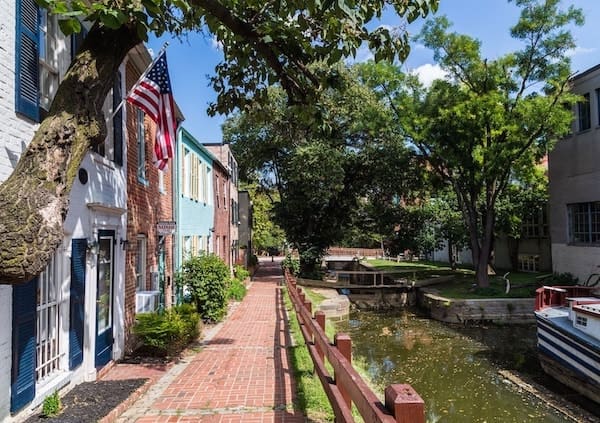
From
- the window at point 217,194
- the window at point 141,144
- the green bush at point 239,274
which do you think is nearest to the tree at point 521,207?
the green bush at point 239,274

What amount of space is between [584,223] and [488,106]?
6495 mm

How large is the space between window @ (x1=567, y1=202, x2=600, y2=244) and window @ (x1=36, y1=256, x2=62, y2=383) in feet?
65.5

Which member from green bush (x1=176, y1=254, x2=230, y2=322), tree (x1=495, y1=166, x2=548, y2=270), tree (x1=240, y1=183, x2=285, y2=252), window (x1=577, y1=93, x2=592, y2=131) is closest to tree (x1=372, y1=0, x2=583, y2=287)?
window (x1=577, y1=93, x2=592, y2=131)

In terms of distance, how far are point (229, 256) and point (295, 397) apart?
19.1 meters

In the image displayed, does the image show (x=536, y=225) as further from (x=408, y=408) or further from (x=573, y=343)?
(x=408, y=408)

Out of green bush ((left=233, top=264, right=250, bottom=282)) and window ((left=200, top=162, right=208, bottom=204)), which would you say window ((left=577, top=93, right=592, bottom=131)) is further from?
green bush ((left=233, top=264, right=250, bottom=282))

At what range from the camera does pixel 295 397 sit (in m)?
6.70

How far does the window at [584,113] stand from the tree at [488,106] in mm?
693

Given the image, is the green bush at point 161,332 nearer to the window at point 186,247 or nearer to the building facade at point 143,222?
the building facade at point 143,222

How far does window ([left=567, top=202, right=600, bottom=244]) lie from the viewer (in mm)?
19328

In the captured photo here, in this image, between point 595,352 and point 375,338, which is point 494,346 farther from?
point 595,352

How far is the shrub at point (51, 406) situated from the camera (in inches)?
216

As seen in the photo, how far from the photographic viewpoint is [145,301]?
1017cm

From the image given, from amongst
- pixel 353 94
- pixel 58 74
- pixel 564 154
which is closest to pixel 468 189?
pixel 564 154
